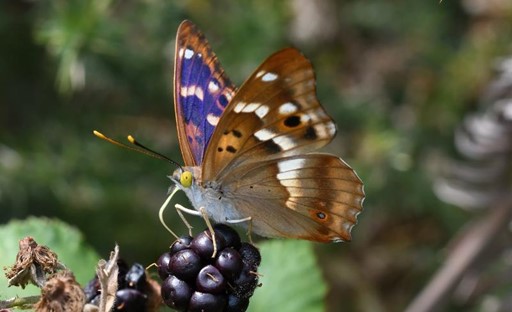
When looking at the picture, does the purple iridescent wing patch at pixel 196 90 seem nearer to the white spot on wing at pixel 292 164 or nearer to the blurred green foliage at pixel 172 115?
the white spot on wing at pixel 292 164

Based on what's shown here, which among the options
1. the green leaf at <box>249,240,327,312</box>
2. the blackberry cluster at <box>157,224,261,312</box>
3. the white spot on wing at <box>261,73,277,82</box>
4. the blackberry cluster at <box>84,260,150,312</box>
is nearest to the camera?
the blackberry cluster at <box>157,224,261,312</box>

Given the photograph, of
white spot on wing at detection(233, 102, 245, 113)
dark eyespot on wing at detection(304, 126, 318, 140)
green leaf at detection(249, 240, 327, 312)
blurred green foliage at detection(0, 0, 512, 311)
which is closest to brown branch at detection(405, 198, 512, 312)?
blurred green foliage at detection(0, 0, 512, 311)

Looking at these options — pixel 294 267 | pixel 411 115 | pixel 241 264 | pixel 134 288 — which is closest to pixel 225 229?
pixel 241 264

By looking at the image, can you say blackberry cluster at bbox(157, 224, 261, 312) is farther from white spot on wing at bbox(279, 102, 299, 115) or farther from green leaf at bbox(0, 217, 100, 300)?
green leaf at bbox(0, 217, 100, 300)

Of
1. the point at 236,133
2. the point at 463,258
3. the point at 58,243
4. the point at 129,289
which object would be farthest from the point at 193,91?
the point at 463,258

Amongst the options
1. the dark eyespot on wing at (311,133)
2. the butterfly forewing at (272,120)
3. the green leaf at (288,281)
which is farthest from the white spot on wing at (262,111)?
the green leaf at (288,281)

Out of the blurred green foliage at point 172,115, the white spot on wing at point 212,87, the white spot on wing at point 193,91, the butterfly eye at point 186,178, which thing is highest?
the blurred green foliage at point 172,115

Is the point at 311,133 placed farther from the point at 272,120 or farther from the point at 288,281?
the point at 288,281
